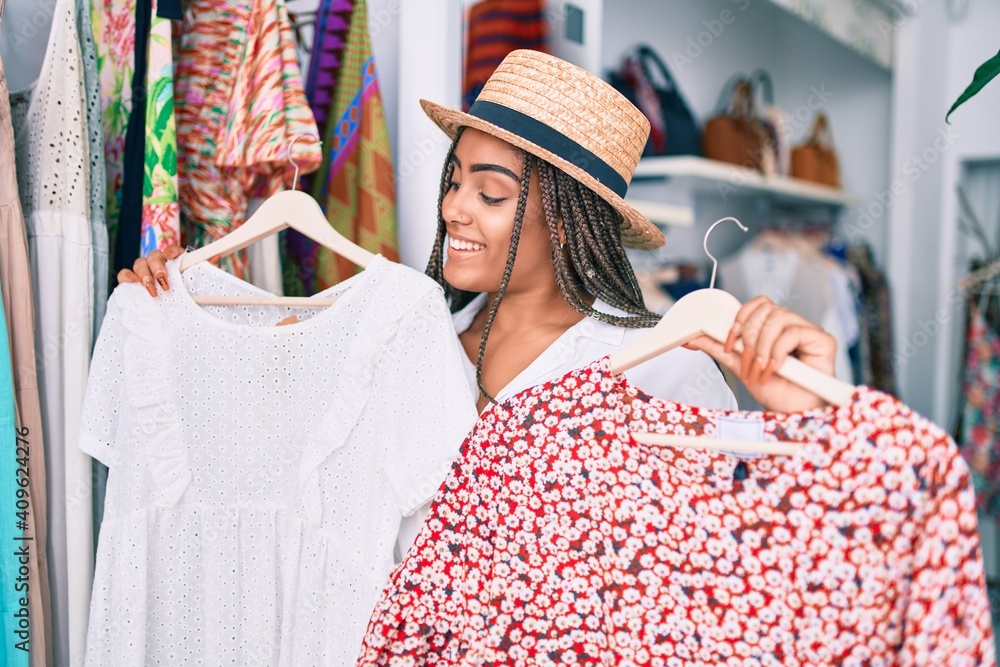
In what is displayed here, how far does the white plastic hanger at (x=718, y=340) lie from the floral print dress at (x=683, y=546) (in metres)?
0.02

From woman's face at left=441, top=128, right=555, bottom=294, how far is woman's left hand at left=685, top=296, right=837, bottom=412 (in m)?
0.46

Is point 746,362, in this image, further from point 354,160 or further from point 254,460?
point 354,160

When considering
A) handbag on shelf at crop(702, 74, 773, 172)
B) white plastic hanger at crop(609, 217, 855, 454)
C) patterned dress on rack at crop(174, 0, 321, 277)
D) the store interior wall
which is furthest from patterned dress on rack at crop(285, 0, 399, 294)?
handbag on shelf at crop(702, 74, 773, 172)

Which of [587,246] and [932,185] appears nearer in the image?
[587,246]

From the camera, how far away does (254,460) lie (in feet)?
4.06

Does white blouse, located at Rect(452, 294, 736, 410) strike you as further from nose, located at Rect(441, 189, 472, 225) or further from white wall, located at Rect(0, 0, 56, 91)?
white wall, located at Rect(0, 0, 56, 91)

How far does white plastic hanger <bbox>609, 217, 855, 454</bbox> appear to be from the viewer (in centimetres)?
83

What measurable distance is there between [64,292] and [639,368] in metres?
0.92

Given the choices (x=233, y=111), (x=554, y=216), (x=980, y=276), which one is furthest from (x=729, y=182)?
(x=233, y=111)

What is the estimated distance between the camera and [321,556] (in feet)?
3.86

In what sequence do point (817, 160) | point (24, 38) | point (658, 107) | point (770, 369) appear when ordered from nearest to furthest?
1. point (770, 369)
2. point (24, 38)
3. point (658, 107)
4. point (817, 160)

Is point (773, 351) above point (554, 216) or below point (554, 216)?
below

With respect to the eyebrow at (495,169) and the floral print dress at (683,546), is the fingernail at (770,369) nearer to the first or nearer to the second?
the floral print dress at (683,546)

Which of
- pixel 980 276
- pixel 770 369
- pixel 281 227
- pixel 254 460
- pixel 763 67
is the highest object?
pixel 763 67
